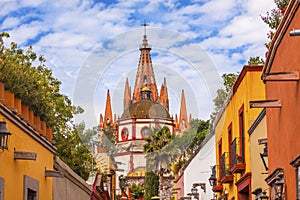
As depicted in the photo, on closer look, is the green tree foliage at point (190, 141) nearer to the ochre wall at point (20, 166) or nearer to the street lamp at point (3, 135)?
the ochre wall at point (20, 166)

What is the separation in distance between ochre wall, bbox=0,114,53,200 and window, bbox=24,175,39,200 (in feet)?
0.31

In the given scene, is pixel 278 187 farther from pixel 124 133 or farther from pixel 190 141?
pixel 124 133

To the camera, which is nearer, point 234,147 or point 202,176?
point 234,147

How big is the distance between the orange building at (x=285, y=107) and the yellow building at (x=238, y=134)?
3.94 m

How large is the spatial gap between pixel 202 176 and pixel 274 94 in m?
17.8

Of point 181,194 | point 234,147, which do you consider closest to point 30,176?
point 234,147

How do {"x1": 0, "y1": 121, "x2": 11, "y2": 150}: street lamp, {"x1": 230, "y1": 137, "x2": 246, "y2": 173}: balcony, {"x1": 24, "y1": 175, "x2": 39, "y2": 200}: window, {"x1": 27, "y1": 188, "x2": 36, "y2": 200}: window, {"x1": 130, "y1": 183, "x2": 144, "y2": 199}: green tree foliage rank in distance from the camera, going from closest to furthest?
1. {"x1": 0, "y1": 121, "x2": 11, "y2": 150}: street lamp
2. {"x1": 24, "y1": 175, "x2": 39, "y2": 200}: window
3. {"x1": 27, "y1": 188, "x2": 36, "y2": 200}: window
4. {"x1": 230, "y1": 137, "x2": 246, "y2": 173}: balcony
5. {"x1": 130, "y1": 183, "x2": 144, "y2": 199}: green tree foliage

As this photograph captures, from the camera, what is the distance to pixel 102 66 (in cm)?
2273

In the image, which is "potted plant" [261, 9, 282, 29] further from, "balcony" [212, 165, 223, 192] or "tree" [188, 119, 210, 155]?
"tree" [188, 119, 210, 155]

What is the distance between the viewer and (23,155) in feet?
39.7

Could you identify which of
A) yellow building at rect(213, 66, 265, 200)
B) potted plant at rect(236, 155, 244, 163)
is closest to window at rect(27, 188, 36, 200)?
yellow building at rect(213, 66, 265, 200)

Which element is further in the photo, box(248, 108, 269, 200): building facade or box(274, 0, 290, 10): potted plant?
box(274, 0, 290, 10): potted plant

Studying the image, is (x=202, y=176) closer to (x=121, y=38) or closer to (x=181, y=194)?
(x=181, y=194)

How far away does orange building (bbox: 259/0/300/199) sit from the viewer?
33.7 feet
